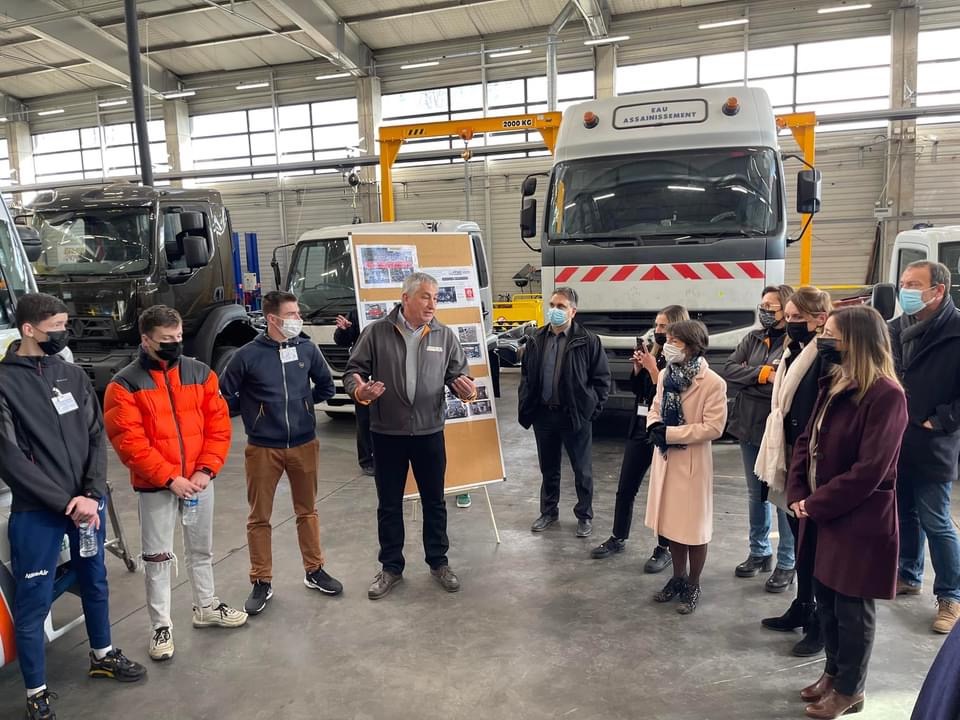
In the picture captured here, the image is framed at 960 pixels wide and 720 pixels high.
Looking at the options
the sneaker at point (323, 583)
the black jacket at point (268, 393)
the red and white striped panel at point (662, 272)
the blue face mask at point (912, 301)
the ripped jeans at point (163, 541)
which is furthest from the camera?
the red and white striped panel at point (662, 272)

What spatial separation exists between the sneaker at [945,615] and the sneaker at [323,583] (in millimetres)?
3090

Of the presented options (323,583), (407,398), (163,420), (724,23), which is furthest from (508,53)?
(163,420)

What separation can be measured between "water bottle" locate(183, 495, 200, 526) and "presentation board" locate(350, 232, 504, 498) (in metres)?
1.55

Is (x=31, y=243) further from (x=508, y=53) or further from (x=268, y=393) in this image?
(x=508, y=53)

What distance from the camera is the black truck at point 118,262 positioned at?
7.16 metres

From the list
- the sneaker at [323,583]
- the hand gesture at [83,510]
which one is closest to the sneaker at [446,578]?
the sneaker at [323,583]

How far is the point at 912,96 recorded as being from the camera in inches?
517

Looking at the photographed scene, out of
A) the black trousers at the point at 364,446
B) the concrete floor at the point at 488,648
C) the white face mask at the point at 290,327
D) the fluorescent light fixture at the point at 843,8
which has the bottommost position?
the concrete floor at the point at 488,648

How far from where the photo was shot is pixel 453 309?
15.7 feet

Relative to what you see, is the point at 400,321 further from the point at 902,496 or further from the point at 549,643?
the point at 902,496

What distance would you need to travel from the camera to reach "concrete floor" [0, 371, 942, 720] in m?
2.86

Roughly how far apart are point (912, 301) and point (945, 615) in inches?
61.4

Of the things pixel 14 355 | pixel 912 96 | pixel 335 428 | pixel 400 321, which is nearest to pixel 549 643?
pixel 400 321

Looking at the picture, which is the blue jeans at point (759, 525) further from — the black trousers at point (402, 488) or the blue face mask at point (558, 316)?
the black trousers at point (402, 488)
